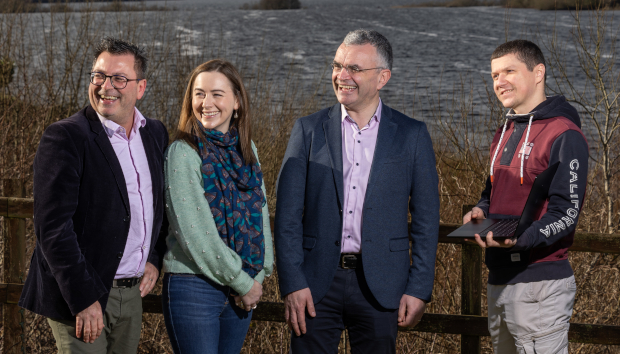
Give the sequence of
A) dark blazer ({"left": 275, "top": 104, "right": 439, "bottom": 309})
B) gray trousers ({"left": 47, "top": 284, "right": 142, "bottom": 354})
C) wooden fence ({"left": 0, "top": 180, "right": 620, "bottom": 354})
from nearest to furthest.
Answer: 1. gray trousers ({"left": 47, "top": 284, "right": 142, "bottom": 354})
2. dark blazer ({"left": 275, "top": 104, "right": 439, "bottom": 309})
3. wooden fence ({"left": 0, "top": 180, "right": 620, "bottom": 354})

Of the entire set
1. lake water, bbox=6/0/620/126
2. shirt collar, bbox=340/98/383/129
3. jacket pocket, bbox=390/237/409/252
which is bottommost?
jacket pocket, bbox=390/237/409/252

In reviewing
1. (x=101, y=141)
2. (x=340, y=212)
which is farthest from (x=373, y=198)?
(x=101, y=141)

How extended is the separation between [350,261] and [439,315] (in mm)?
1084

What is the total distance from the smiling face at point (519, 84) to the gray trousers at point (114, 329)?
186cm

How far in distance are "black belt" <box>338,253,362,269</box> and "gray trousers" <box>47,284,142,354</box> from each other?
0.88 metres

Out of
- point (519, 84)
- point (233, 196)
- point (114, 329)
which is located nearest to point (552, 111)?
point (519, 84)

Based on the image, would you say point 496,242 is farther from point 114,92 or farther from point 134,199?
point 114,92

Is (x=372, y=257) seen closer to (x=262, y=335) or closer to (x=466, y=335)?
(x=466, y=335)

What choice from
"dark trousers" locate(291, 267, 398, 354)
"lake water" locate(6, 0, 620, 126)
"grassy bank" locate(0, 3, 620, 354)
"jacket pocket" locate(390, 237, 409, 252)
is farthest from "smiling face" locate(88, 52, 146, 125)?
"lake water" locate(6, 0, 620, 126)

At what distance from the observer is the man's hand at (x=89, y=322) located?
2.37 meters

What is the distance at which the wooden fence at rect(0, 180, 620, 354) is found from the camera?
339 centimetres

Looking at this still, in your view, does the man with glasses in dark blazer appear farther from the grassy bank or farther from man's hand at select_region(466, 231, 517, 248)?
the grassy bank

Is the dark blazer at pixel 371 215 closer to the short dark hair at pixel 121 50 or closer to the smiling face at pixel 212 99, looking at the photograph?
the smiling face at pixel 212 99

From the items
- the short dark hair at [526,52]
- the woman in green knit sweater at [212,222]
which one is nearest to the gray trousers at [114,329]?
the woman in green knit sweater at [212,222]
